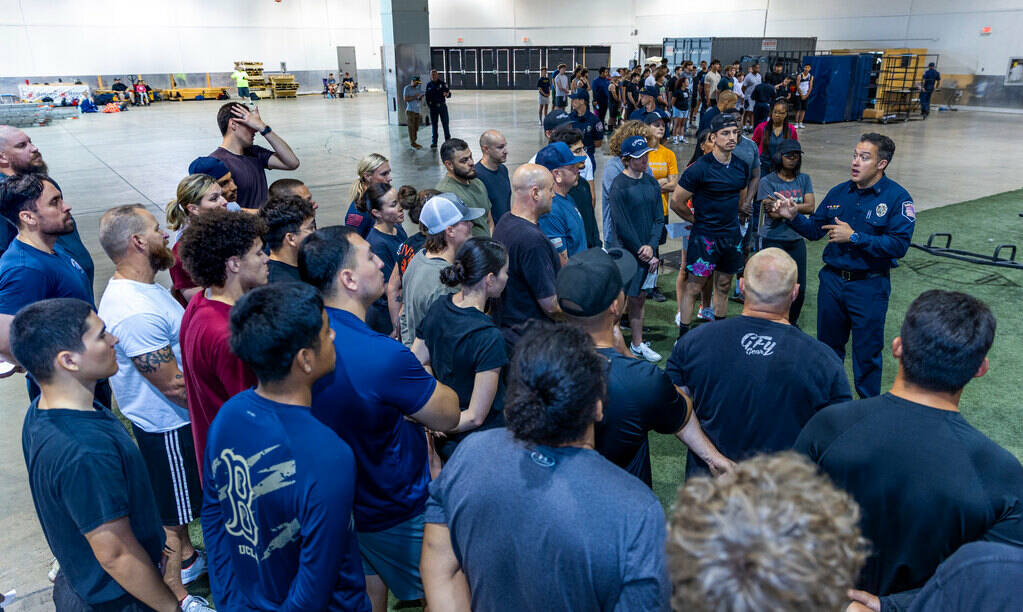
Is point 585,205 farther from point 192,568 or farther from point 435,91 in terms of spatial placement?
point 435,91

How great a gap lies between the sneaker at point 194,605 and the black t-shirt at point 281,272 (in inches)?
59.7

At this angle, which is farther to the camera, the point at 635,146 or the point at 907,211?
the point at 635,146

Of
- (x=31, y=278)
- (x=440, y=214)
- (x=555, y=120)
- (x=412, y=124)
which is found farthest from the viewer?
(x=412, y=124)

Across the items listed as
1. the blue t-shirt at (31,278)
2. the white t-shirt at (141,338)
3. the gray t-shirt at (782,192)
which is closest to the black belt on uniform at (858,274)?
the gray t-shirt at (782,192)

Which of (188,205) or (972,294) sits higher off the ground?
(188,205)

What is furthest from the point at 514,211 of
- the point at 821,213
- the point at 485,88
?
the point at 485,88

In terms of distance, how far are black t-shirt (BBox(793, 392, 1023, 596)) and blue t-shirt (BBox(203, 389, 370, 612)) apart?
1436mm

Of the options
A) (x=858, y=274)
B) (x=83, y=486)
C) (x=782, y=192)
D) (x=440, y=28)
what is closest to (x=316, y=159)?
(x=782, y=192)

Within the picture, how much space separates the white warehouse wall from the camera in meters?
24.0

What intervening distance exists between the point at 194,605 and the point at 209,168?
275cm

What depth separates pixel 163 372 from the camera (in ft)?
8.75

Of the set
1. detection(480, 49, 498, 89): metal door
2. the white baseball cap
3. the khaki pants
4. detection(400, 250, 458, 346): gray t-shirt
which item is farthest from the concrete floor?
detection(480, 49, 498, 89): metal door

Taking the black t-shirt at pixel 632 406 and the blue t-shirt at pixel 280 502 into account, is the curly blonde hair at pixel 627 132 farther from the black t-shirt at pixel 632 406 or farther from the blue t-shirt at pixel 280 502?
the blue t-shirt at pixel 280 502

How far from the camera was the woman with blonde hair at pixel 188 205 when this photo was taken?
3.58 m
